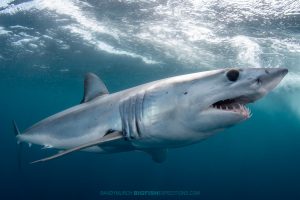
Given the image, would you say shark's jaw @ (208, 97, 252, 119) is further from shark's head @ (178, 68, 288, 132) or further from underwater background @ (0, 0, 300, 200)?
underwater background @ (0, 0, 300, 200)

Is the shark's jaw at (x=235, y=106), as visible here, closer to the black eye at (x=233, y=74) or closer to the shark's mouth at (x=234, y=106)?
the shark's mouth at (x=234, y=106)

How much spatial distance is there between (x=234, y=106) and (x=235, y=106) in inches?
0.5

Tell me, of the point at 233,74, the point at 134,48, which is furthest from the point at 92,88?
the point at 134,48

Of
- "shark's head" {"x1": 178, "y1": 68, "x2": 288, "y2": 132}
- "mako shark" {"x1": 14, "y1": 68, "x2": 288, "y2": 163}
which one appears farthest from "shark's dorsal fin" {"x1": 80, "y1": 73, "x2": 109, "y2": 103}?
"shark's head" {"x1": 178, "y1": 68, "x2": 288, "y2": 132}

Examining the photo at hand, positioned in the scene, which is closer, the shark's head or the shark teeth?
the shark's head

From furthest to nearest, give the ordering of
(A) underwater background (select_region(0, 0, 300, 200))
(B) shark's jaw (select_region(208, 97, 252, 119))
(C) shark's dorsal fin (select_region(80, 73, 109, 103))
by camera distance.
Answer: (A) underwater background (select_region(0, 0, 300, 200)) → (C) shark's dorsal fin (select_region(80, 73, 109, 103)) → (B) shark's jaw (select_region(208, 97, 252, 119))

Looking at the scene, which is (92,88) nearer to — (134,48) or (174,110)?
(174,110)

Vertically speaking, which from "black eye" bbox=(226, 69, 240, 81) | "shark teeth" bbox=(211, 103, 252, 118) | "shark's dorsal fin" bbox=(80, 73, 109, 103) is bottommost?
"shark teeth" bbox=(211, 103, 252, 118)

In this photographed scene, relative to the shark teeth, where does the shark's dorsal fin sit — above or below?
above

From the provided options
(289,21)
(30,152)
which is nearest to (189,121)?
(289,21)

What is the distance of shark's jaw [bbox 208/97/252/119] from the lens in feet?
11.4

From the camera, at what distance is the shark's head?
3227 mm

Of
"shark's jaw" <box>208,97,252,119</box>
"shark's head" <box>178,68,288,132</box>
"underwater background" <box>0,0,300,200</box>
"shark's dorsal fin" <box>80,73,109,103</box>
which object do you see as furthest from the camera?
"underwater background" <box>0,0,300,200</box>

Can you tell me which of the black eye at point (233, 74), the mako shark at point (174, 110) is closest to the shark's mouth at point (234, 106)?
the mako shark at point (174, 110)
